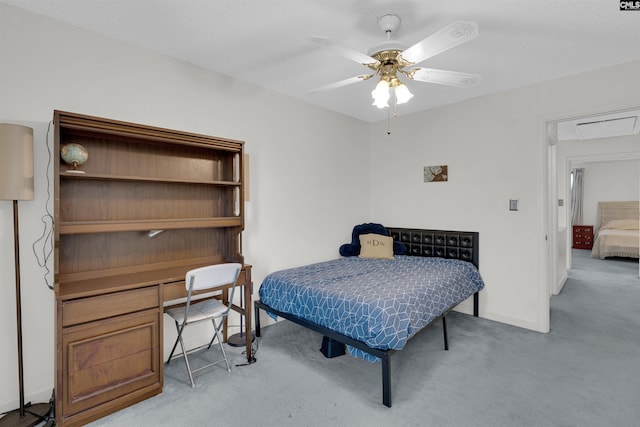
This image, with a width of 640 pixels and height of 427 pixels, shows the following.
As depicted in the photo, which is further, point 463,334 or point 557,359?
point 463,334

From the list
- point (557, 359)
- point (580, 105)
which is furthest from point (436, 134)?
point (557, 359)

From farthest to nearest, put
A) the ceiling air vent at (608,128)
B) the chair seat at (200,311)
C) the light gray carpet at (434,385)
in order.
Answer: the ceiling air vent at (608,128) → the chair seat at (200,311) → the light gray carpet at (434,385)

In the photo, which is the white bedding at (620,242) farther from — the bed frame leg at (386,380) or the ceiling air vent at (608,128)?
the bed frame leg at (386,380)

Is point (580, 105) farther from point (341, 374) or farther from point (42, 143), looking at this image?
point (42, 143)

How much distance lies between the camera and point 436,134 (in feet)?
13.1

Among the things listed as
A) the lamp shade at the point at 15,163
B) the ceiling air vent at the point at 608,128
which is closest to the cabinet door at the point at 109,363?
the lamp shade at the point at 15,163

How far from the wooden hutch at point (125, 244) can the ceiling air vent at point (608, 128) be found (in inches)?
201

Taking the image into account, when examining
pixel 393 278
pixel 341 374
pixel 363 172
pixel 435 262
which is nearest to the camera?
pixel 341 374

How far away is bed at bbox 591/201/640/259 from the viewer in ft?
21.1

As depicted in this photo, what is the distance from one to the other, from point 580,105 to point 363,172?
2.50 metres

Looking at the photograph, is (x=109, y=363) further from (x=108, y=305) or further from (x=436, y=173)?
(x=436, y=173)

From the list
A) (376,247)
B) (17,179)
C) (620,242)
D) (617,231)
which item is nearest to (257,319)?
(376,247)

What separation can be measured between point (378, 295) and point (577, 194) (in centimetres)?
892

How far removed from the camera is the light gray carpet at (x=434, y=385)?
1.92 metres
